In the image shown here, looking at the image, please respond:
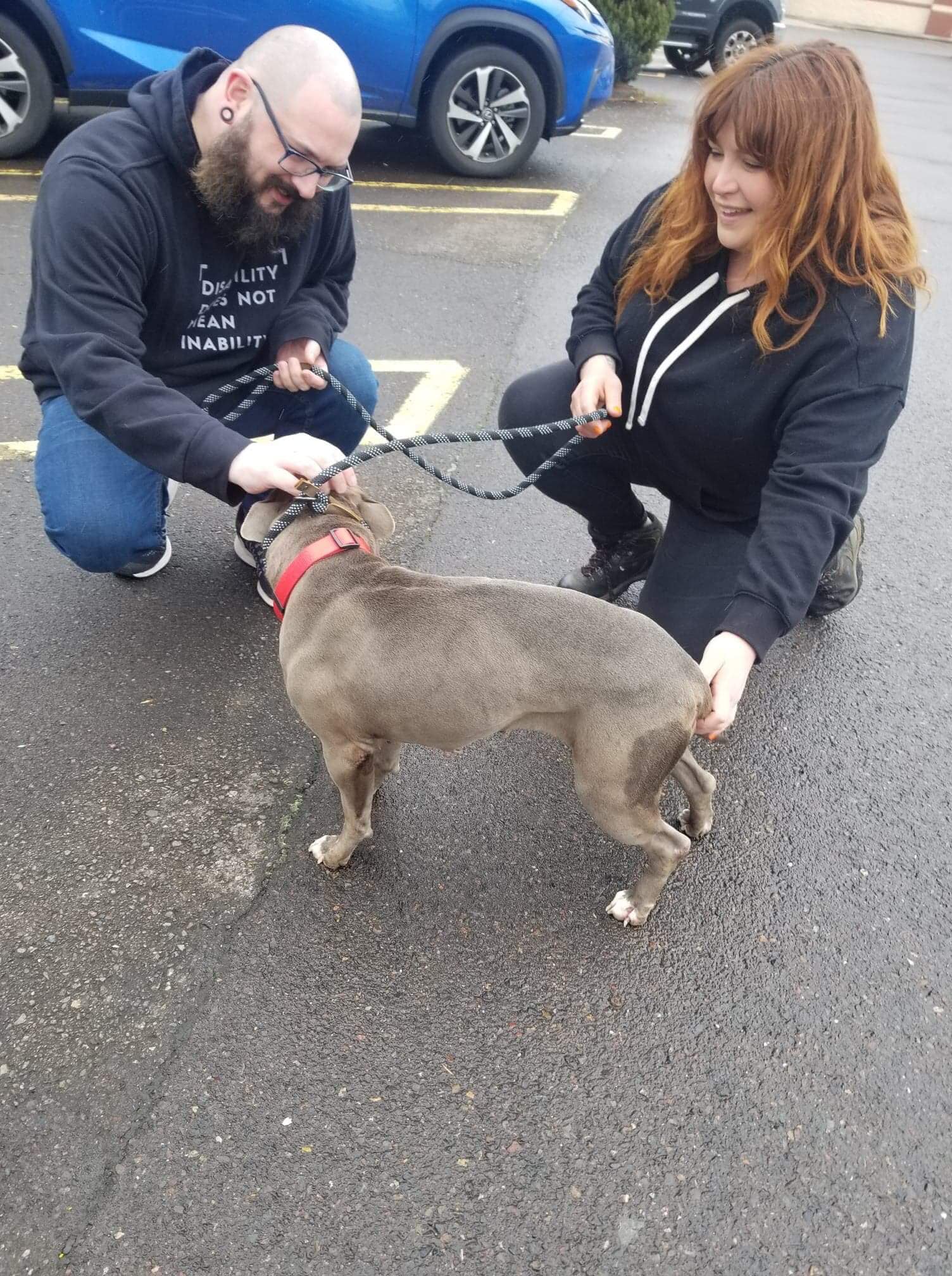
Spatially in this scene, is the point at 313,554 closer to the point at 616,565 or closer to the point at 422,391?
the point at 616,565

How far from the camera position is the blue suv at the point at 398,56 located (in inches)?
258

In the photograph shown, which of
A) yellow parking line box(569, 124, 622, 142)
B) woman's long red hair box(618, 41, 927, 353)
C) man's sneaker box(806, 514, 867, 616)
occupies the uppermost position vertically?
woman's long red hair box(618, 41, 927, 353)

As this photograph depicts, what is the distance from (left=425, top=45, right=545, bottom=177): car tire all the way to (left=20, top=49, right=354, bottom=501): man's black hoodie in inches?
197

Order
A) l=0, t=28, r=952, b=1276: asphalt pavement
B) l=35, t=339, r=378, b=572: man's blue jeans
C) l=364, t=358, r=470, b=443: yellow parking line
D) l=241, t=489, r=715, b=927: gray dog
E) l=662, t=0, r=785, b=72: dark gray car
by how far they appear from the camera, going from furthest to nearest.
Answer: l=662, t=0, r=785, b=72: dark gray car
l=364, t=358, r=470, b=443: yellow parking line
l=35, t=339, r=378, b=572: man's blue jeans
l=241, t=489, r=715, b=927: gray dog
l=0, t=28, r=952, b=1276: asphalt pavement

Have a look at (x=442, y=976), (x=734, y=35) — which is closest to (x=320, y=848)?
(x=442, y=976)

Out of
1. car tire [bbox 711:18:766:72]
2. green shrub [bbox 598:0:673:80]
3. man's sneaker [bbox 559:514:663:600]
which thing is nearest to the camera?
man's sneaker [bbox 559:514:663:600]

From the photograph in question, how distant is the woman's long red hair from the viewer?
97.0 inches

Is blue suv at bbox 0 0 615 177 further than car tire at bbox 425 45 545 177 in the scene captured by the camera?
No

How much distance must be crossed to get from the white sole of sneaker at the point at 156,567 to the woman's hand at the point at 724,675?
220cm

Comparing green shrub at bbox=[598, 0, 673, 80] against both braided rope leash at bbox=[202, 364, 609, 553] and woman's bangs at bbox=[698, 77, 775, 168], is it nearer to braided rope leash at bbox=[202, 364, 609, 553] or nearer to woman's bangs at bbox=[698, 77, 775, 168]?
braided rope leash at bbox=[202, 364, 609, 553]

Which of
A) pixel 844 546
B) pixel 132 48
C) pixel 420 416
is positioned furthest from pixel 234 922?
pixel 132 48

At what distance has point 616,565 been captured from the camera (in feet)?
12.2

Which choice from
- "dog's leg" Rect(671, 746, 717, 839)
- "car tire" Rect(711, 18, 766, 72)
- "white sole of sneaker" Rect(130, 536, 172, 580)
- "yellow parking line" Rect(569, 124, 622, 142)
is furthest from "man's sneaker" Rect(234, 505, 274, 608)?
"car tire" Rect(711, 18, 766, 72)

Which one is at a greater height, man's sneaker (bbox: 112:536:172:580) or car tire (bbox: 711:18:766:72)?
car tire (bbox: 711:18:766:72)
